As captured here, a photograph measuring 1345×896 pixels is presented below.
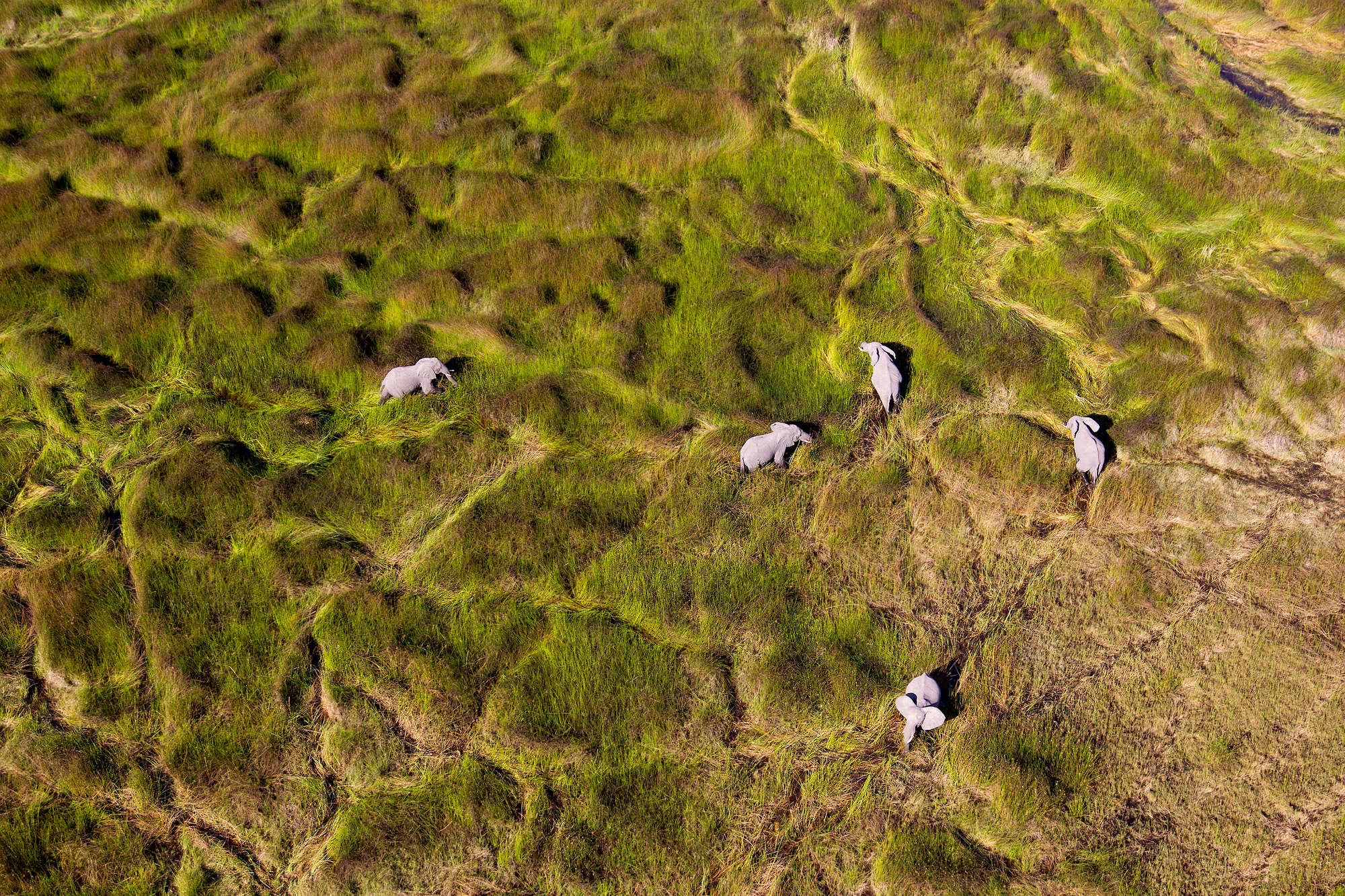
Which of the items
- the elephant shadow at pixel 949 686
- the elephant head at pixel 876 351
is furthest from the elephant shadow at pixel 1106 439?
the elephant shadow at pixel 949 686

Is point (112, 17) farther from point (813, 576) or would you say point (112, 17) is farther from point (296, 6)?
point (813, 576)

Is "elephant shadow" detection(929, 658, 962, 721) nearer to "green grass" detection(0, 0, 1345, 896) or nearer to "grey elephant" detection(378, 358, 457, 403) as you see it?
"green grass" detection(0, 0, 1345, 896)

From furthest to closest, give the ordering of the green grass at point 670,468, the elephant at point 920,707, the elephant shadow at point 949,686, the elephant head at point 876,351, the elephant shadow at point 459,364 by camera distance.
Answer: the elephant shadow at point 459,364, the elephant head at point 876,351, the elephant shadow at point 949,686, the elephant at point 920,707, the green grass at point 670,468

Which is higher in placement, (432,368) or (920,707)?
(432,368)

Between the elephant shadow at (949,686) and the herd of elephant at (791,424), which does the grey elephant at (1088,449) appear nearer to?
the herd of elephant at (791,424)

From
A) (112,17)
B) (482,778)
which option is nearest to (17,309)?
(112,17)

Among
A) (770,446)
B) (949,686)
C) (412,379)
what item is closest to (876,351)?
(770,446)

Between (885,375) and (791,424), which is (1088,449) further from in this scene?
(791,424)
